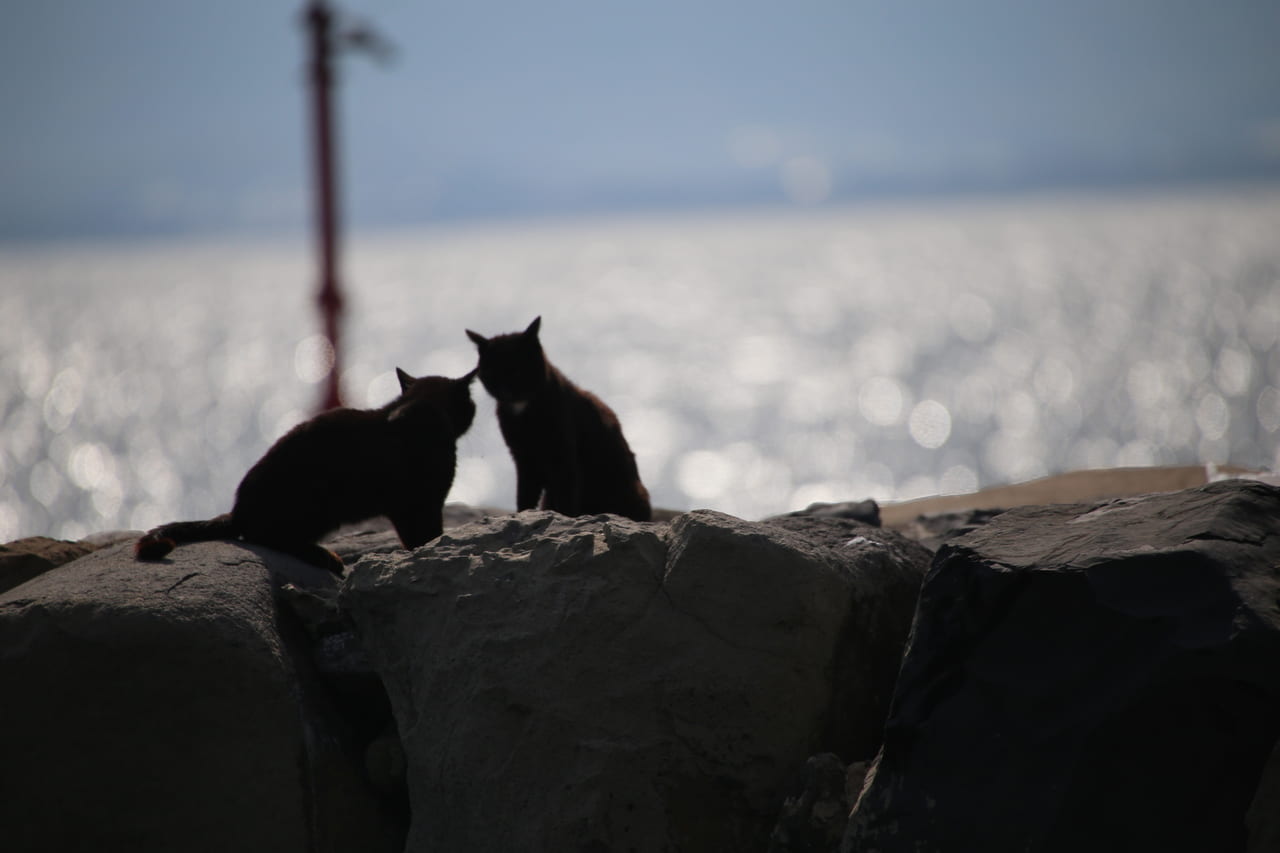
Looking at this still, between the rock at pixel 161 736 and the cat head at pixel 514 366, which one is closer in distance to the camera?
the rock at pixel 161 736

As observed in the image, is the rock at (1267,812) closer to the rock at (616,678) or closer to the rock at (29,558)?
the rock at (616,678)

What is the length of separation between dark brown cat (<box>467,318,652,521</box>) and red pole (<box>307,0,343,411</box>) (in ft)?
23.9

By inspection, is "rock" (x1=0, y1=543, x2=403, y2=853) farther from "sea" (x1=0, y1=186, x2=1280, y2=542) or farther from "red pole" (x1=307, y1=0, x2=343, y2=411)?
"red pole" (x1=307, y1=0, x2=343, y2=411)

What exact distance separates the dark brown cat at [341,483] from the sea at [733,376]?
69 centimetres

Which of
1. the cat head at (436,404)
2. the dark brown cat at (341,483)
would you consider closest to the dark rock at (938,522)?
the cat head at (436,404)

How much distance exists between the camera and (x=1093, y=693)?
3.22m

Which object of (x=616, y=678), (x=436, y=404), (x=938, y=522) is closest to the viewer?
(x=616, y=678)

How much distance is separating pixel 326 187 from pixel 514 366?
9.08m

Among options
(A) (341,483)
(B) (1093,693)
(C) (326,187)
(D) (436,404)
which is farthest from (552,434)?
(C) (326,187)

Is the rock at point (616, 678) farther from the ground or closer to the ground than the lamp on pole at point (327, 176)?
closer to the ground

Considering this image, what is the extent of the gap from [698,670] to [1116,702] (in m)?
1.38

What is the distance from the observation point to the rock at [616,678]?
3676mm

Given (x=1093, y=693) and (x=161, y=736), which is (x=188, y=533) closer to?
(x=161, y=736)

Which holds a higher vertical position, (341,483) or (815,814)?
(341,483)
